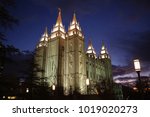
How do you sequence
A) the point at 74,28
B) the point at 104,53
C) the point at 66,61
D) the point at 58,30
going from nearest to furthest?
the point at 66,61, the point at 74,28, the point at 58,30, the point at 104,53

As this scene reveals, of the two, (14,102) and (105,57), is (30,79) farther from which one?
(105,57)

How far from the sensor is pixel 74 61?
53.3 m

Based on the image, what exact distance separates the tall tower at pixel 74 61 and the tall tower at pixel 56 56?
8.08 feet

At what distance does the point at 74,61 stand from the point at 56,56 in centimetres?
688

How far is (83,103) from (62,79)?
4972 centimetres

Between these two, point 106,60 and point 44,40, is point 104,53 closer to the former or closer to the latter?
point 106,60

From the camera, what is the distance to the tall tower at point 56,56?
54.1 metres

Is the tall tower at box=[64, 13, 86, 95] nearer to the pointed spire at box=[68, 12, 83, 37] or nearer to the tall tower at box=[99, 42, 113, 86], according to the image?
the pointed spire at box=[68, 12, 83, 37]

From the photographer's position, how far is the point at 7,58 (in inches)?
236


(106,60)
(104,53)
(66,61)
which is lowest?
(66,61)

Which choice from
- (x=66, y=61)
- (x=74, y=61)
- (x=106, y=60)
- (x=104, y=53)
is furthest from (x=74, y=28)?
(x=106, y=60)

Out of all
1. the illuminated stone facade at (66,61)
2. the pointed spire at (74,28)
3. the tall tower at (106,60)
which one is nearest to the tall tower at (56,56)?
the illuminated stone facade at (66,61)

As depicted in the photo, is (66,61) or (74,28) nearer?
(66,61)

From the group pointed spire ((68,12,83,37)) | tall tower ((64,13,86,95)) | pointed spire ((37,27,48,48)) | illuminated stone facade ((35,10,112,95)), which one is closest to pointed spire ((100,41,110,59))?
illuminated stone facade ((35,10,112,95))
